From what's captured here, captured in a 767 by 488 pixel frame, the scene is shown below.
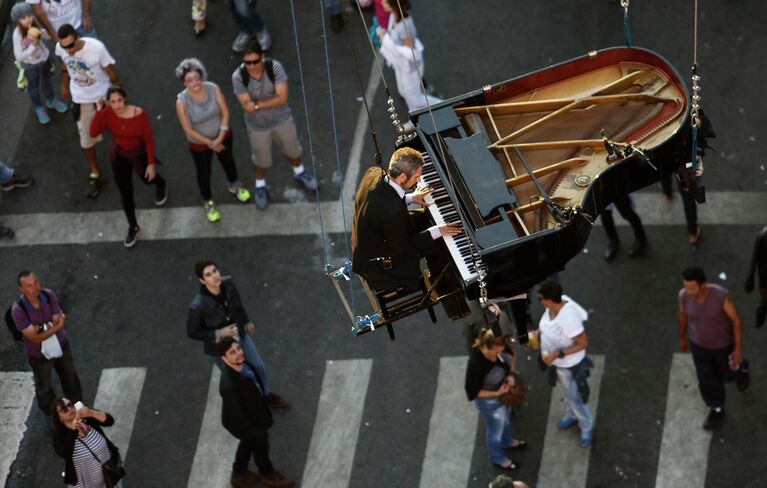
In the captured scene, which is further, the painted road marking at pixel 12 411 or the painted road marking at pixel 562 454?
the painted road marking at pixel 12 411

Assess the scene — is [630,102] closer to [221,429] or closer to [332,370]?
[332,370]

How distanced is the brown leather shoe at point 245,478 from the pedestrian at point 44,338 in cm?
186

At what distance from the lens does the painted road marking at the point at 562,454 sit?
13.5 metres

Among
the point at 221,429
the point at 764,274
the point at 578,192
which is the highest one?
the point at 578,192

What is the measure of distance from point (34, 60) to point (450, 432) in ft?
21.5


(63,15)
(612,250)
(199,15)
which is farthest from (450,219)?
(199,15)

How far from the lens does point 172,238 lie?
1577cm

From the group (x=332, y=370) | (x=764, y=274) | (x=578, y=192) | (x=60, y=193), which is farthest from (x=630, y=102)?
(x=60, y=193)

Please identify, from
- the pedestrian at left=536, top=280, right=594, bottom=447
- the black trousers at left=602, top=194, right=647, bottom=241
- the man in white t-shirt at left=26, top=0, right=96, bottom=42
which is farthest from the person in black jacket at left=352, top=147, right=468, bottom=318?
the man in white t-shirt at left=26, top=0, right=96, bottom=42

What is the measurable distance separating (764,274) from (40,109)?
8.62 m

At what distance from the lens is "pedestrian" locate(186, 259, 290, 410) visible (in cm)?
1327

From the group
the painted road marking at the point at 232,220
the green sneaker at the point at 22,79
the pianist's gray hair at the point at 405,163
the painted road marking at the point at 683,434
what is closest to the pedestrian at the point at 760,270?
the painted road marking at the point at 683,434

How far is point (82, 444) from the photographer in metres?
12.6

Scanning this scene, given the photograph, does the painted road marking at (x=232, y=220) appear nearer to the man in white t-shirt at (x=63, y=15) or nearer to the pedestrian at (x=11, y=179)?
the pedestrian at (x=11, y=179)
